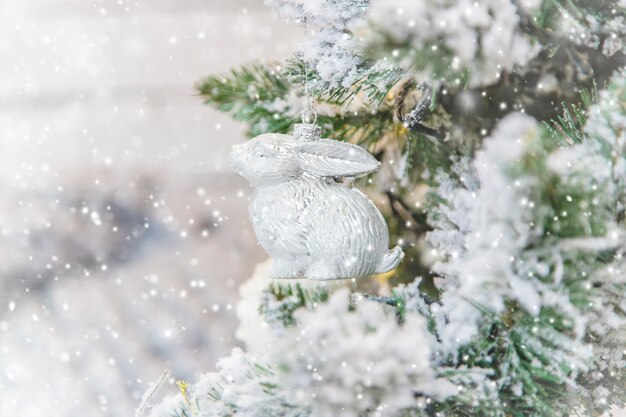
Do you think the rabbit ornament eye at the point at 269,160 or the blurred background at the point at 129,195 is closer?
the rabbit ornament eye at the point at 269,160

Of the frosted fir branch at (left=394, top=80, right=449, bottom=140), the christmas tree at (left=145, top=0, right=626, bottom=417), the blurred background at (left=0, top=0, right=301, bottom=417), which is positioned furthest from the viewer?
the blurred background at (left=0, top=0, right=301, bottom=417)

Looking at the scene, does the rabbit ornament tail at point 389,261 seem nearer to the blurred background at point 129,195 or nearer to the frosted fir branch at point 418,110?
the frosted fir branch at point 418,110

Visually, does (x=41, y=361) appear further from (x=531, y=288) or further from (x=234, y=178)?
(x=531, y=288)

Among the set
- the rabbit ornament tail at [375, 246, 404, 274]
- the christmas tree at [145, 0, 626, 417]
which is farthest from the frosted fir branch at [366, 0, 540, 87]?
the rabbit ornament tail at [375, 246, 404, 274]

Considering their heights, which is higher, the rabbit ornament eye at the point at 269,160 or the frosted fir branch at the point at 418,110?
the frosted fir branch at the point at 418,110

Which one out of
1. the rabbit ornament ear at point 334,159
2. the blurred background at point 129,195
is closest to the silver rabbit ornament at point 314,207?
the rabbit ornament ear at point 334,159

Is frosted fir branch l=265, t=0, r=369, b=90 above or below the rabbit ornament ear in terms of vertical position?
above

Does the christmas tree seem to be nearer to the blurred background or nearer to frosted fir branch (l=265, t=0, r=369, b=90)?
frosted fir branch (l=265, t=0, r=369, b=90)
